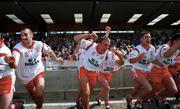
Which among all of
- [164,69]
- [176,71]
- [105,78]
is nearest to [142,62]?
[164,69]

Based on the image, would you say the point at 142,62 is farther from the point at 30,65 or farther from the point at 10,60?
the point at 10,60

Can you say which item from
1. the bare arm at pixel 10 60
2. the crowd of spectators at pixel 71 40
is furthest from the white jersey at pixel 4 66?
the crowd of spectators at pixel 71 40

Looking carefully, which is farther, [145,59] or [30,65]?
[145,59]

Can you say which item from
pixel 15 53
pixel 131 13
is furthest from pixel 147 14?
pixel 15 53

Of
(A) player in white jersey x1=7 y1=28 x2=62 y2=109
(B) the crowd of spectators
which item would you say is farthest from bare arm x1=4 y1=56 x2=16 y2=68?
(B) the crowd of spectators

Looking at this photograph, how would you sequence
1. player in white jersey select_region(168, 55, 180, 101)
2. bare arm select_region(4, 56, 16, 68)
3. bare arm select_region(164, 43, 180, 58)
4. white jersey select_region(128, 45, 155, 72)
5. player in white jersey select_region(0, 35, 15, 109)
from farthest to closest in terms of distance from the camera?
player in white jersey select_region(168, 55, 180, 101)
white jersey select_region(128, 45, 155, 72)
bare arm select_region(164, 43, 180, 58)
player in white jersey select_region(0, 35, 15, 109)
bare arm select_region(4, 56, 16, 68)

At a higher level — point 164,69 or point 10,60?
point 10,60

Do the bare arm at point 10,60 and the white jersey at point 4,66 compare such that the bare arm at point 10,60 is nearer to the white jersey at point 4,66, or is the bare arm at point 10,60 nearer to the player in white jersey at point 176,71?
the white jersey at point 4,66

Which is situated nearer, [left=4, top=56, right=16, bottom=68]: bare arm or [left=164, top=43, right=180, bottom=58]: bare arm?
[left=4, top=56, right=16, bottom=68]: bare arm

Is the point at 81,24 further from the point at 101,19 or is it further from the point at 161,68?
the point at 161,68

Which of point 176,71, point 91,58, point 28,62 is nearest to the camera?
point 28,62

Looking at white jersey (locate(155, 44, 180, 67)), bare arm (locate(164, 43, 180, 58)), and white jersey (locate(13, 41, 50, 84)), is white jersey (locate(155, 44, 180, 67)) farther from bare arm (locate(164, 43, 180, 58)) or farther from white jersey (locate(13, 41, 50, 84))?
white jersey (locate(13, 41, 50, 84))

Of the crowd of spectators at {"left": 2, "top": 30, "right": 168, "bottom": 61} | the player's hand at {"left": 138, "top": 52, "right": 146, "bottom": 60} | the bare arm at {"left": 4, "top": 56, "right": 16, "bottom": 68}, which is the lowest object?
the bare arm at {"left": 4, "top": 56, "right": 16, "bottom": 68}

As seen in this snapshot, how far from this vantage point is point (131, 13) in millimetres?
29641
